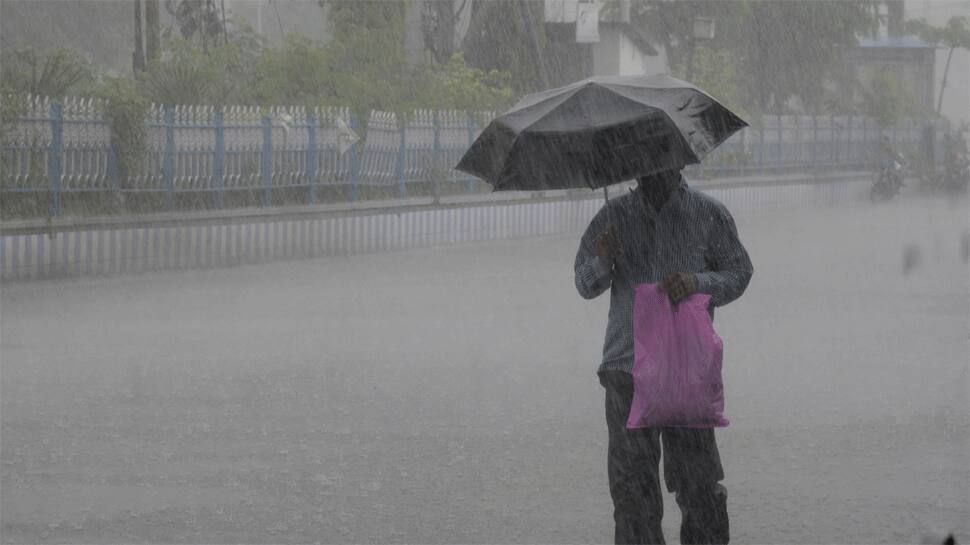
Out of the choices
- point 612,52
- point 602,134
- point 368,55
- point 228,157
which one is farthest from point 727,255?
point 612,52

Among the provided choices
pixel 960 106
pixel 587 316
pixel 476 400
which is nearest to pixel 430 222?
Answer: pixel 587 316

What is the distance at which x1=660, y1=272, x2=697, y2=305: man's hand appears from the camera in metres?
4.47

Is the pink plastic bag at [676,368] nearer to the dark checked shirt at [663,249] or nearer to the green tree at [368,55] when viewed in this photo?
the dark checked shirt at [663,249]

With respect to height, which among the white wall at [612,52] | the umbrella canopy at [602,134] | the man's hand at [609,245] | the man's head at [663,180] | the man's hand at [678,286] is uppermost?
the white wall at [612,52]

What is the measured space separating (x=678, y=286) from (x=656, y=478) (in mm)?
592

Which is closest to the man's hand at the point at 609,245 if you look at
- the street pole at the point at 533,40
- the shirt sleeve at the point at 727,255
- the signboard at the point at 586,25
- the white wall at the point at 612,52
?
the shirt sleeve at the point at 727,255

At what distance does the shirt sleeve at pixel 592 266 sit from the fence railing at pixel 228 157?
1298cm

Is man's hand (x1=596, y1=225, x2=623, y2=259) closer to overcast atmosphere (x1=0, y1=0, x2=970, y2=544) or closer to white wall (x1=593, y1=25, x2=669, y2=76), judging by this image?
overcast atmosphere (x1=0, y1=0, x2=970, y2=544)

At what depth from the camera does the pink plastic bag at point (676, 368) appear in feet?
14.5

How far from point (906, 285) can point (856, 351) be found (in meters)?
5.36

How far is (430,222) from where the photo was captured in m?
21.8

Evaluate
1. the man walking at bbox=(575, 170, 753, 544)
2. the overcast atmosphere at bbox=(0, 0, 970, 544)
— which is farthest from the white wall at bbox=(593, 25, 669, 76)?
the man walking at bbox=(575, 170, 753, 544)

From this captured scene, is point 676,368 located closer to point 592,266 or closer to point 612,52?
point 592,266

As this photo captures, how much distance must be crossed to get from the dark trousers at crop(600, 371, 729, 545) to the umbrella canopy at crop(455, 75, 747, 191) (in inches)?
24.3
